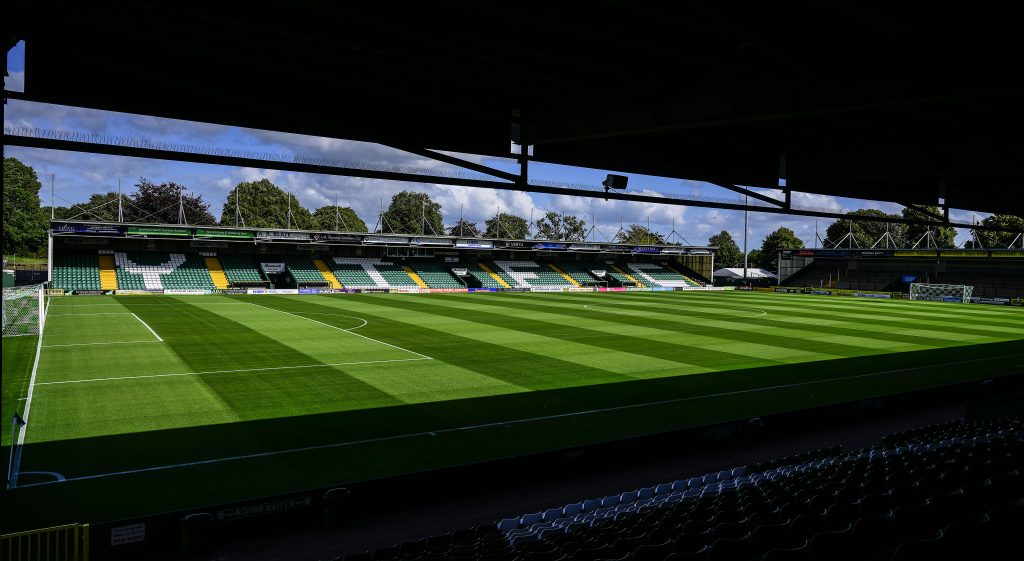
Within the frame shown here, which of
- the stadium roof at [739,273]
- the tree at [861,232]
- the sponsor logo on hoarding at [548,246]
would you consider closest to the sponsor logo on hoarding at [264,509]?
the sponsor logo on hoarding at [548,246]

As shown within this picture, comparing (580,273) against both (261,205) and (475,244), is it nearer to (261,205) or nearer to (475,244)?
(475,244)

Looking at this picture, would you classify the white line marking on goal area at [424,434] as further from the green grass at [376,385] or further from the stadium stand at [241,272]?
the stadium stand at [241,272]

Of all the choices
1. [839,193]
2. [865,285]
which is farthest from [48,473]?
[865,285]

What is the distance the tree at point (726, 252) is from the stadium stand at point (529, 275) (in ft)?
229

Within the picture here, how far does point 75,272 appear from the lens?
168ft

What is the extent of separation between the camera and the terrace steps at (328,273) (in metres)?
60.7

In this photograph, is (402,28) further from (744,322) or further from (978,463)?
(744,322)

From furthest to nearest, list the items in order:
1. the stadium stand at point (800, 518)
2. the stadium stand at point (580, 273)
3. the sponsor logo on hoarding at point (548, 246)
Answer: the stadium stand at point (580, 273), the sponsor logo on hoarding at point (548, 246), the stadium stand at point (800, 518)

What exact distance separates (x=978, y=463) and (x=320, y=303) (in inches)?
1600

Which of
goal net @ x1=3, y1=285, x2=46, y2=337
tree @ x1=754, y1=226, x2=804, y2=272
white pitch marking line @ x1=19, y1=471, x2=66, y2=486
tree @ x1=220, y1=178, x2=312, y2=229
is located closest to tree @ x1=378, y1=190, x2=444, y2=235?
tree @ x1=220, y1=178, x2=312, y2=229

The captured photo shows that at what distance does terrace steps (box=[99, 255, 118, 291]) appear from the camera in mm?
50500

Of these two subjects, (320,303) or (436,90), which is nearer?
(436,90)

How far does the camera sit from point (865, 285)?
7594cm

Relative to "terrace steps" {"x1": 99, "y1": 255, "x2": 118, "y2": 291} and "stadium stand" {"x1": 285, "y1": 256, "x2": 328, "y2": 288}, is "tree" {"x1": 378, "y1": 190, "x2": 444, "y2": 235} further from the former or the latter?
"terrace steps" {"x1": 99, "y1": 255, "x2": 118, "y2": 291}
